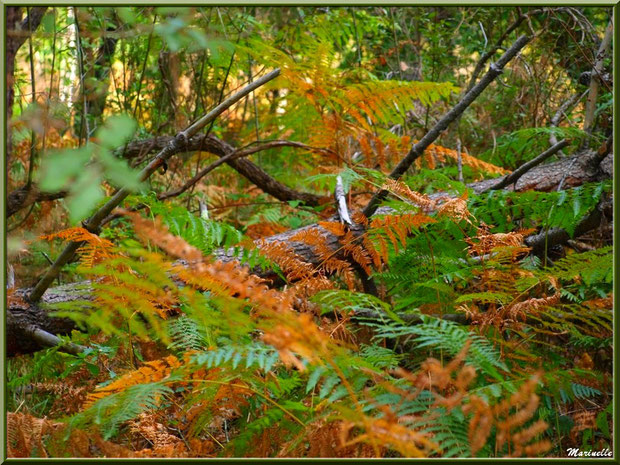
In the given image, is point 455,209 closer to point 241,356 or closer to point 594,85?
point 241,356

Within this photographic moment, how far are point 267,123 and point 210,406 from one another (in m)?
3.08

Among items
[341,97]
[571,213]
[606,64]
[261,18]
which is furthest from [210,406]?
[261,18]

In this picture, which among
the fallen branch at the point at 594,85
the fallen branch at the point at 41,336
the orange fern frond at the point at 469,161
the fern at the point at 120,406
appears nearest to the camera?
the fern at the point at 120,406

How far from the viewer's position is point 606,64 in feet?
11.0

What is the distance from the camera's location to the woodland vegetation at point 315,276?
1249mm

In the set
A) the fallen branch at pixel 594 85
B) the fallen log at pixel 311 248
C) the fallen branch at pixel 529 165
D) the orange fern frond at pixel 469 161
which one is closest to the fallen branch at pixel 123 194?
the fallen log at pixel 311 248

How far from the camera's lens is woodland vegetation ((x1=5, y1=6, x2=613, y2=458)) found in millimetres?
1249

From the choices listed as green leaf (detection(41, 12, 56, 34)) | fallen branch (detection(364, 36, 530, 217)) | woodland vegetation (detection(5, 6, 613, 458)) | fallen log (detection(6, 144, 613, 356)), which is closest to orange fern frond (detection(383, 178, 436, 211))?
woodland vegetation (detection(5, 6, 613, 458))

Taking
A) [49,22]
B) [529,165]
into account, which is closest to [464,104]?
[529,165]

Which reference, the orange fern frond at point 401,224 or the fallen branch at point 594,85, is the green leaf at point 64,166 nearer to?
the orange fern frond at point 401,224

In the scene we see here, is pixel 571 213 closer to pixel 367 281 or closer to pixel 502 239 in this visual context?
pixel 502 239

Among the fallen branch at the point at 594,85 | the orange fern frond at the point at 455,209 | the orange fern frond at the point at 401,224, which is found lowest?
the orange fern frond at the point at 401,224

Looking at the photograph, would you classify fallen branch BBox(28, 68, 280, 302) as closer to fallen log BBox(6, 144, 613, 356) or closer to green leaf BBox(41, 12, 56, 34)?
fallen log BBox(6, 144, 613, 356)

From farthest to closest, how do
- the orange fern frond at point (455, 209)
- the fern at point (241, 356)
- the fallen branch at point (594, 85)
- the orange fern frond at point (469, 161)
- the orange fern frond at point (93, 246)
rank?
the orange fern frond at point (469, 161), the fallen branch at point (594, 85), the orange fern frond at point (455, 209), the orange fern frond at point (93, 246), the fern at point (241, 356)
